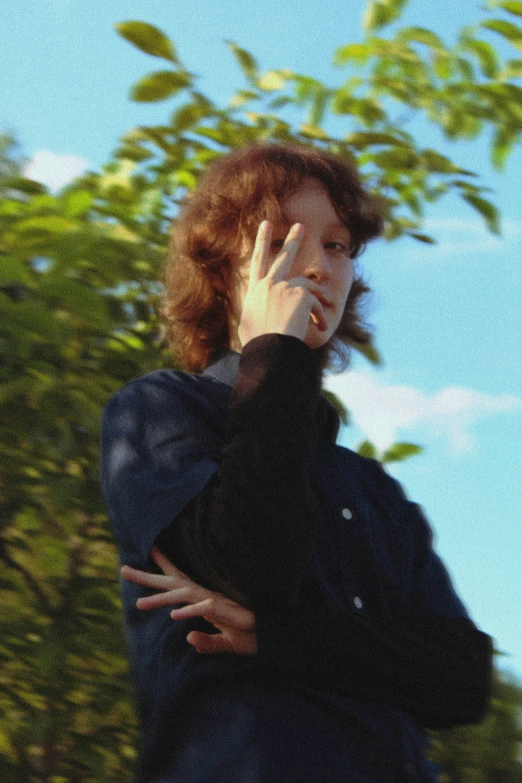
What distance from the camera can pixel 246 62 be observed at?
2773mm

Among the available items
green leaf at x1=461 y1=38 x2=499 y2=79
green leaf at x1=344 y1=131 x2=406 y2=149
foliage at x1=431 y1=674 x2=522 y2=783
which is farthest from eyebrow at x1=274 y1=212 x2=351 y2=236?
foliage at x1=431 y1=674 x2=522 y2=783

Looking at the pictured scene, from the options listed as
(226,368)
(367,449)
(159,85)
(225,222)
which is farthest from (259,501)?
(159,85)

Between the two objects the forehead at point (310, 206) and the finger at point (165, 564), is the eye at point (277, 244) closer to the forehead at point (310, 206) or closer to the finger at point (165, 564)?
the forehead at point (310, 206)

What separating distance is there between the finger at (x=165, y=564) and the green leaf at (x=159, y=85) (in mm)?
1363

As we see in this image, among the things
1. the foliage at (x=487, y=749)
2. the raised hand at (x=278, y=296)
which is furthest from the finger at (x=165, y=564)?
the foliage at (x=487, y=749)

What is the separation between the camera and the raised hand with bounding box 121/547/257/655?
1.53 meters

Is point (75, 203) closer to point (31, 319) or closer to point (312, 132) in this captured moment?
point (31, 319)

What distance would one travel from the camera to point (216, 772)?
4.84 ft

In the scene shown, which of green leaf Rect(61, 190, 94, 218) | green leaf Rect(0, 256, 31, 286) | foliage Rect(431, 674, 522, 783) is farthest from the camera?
foliage Rect(431, 674, 522, 783)

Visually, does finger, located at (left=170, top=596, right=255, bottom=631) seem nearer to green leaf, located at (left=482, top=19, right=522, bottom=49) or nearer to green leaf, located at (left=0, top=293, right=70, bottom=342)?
green leaf, located at (left=0, top=293, right=70, bottom=342)

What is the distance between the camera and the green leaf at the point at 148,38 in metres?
2.51

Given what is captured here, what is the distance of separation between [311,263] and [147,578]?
65cm

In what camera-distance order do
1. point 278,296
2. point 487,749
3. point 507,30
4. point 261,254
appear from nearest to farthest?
point 278,296 < point 261,254 < point 487,749 < point 507,30

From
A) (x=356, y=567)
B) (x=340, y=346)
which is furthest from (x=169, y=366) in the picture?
(x=356, y=567)
